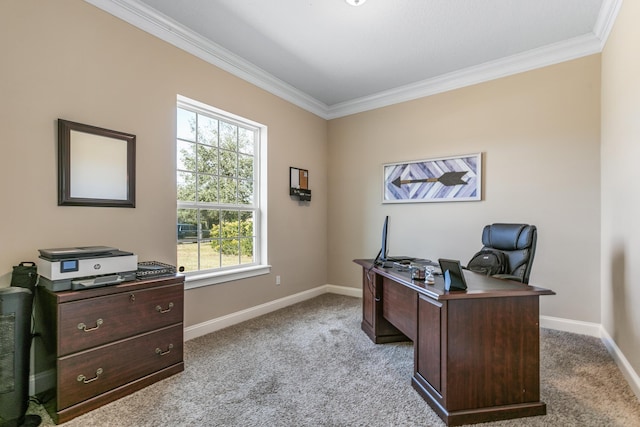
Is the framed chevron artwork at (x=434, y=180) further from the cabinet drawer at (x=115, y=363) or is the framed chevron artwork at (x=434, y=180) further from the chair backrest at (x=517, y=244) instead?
the cabinet drawer at (x=115, y=363)

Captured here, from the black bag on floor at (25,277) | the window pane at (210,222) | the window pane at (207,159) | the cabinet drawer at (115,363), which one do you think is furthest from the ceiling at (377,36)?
the cabinet drawer at (115,363)

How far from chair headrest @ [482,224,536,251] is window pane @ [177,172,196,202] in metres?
2.90

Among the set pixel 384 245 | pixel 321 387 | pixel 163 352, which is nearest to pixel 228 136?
pixel 384 245

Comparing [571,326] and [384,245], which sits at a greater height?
[384,245]

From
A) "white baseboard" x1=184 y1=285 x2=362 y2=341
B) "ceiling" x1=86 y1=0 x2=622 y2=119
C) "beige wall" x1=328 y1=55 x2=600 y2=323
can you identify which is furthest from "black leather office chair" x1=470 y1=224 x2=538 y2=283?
"white baseboard" x1=184 y1=285 x2=362 y2=341

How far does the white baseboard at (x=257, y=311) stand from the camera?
2.93 metres

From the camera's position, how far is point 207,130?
318cm

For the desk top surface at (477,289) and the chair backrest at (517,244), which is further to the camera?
the chair backrest at (517,244)

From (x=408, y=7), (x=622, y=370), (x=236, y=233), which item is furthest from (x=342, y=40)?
(x=622, y=370)

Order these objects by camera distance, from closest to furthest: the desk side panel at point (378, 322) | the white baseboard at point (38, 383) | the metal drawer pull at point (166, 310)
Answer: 1. the white baseboard at point (38, 383)
2. the metal drawer pull at point (166, 310)
3. the desk side panel at point (378, 322)

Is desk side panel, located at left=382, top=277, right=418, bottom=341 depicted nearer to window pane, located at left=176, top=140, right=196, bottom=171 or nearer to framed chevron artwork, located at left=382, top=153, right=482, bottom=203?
framed chevron artwork, located at left=382, top=153, right=482, bottom=203

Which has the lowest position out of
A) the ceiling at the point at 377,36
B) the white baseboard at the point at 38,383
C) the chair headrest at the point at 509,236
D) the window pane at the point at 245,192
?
the white baseboard at the point at 38,383

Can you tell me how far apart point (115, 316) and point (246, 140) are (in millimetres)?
2316

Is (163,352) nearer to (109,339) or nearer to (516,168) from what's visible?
(109,339)
